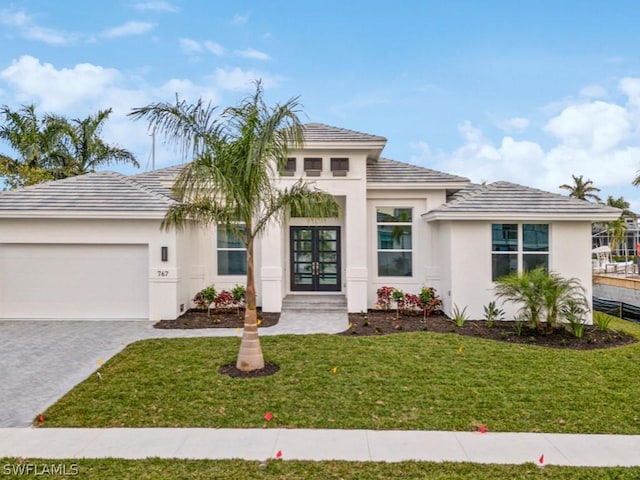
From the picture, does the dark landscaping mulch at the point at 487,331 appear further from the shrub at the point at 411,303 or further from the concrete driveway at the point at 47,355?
the concrete driveway at the point at 47,355

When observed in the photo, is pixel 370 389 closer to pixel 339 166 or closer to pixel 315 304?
pixel 315 304

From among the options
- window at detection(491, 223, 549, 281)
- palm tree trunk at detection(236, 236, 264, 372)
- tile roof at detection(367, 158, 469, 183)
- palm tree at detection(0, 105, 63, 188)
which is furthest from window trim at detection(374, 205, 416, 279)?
palm tree at detection(0, 105, 63, 188)

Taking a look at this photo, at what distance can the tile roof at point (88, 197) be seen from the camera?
36.9 feet

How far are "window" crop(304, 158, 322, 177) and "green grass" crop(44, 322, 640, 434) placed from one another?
17.5ft

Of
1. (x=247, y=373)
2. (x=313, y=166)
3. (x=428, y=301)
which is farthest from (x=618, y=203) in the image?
(x=247, y=373)

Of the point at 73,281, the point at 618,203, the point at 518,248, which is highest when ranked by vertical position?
the point at 618,203

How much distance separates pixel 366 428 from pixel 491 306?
724 centimetres

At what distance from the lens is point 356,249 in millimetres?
11914

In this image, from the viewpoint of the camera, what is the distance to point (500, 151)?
26.0 m

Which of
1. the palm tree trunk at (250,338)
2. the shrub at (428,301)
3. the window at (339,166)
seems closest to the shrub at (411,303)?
the shrub at (428,301)

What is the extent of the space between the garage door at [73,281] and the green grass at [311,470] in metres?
7.44

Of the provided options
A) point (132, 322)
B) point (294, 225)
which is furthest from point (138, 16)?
point (132, 322)

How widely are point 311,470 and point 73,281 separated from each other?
33.4 ft

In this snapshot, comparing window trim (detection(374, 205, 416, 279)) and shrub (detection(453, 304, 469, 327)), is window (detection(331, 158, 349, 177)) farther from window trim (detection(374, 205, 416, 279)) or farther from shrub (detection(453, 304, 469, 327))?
shrub (detection(453, 304, 469, 327))
